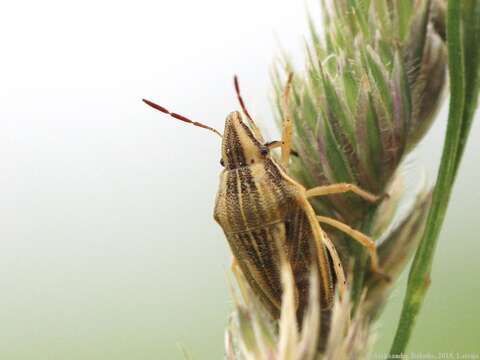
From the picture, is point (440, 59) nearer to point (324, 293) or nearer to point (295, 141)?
point (295, 141)

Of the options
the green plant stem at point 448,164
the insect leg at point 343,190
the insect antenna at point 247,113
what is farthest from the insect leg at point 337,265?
the insect antenna at point 247,113

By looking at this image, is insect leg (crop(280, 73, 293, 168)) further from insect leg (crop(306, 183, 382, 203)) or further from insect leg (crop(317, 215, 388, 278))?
insect leg (crop(317, 215, 388, 278))

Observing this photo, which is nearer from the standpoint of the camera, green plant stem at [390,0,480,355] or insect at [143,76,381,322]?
green plant stem at [390,0,480,355]

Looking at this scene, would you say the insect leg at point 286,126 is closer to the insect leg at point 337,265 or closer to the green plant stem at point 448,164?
the insect leg at point 337,265

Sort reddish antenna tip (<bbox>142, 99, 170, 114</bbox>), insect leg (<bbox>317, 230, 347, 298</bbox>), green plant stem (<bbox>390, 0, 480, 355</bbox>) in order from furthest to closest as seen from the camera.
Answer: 1. reddish antenna tip (<bbox>142, 99, 170, 114</bbox>)
2. insect leg (<bbox>317, 230, 347, 298</bbox>)
3. green plant stem (<bbox>390, 0, 480, 355</bbox>)

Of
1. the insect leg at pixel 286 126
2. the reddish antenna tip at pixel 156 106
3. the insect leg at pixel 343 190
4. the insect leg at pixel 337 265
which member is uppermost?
the reddish antenna tip at pixel 156 106

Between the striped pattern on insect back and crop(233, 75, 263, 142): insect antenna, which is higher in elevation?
crop(233, 75, 263, 142): insect antenna

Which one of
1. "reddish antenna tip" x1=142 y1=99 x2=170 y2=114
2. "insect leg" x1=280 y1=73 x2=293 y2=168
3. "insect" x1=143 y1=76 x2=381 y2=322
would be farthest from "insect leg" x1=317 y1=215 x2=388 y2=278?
"reddish antenna tip" x1=142 y1=99 x2=170 y2=114
